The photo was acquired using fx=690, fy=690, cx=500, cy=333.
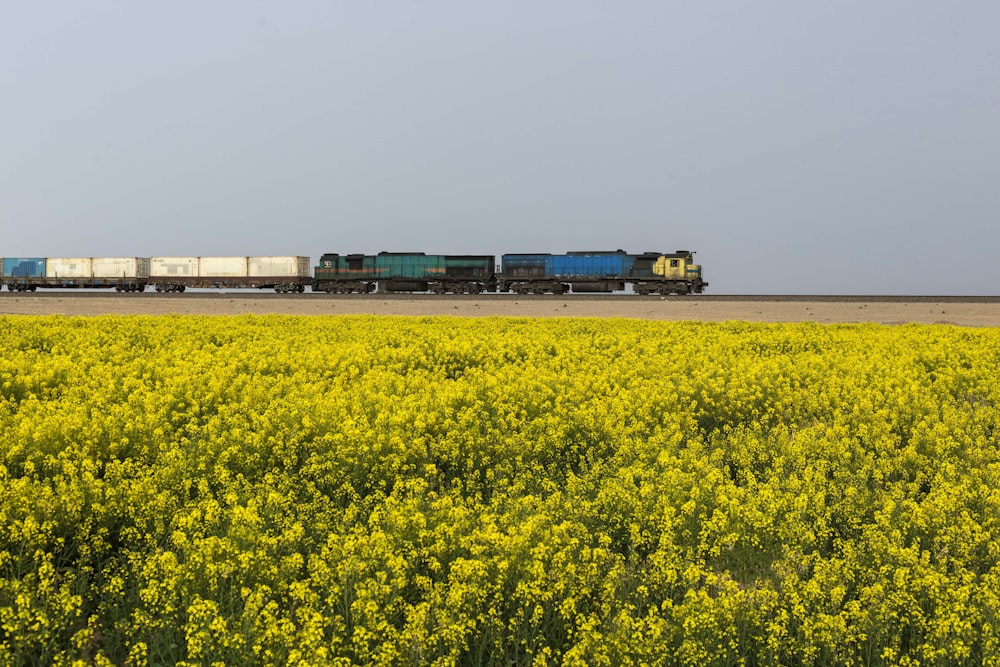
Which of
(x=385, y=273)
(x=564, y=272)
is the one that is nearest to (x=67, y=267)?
(x=385, y=273)

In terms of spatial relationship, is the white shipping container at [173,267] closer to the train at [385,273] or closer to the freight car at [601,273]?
the train at [385,273]

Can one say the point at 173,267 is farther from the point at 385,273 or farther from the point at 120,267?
the point at 385,273

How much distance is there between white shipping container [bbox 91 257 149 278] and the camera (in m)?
60.2

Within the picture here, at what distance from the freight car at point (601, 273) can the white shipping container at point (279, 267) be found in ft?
59.7

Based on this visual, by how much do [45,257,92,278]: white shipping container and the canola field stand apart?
56544 millimetres

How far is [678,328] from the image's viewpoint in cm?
2259

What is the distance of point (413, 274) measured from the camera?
52.2 metres

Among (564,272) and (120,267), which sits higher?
(120,267)

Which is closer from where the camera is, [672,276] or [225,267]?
[672,276]

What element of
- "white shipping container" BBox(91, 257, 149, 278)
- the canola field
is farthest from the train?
the canola field

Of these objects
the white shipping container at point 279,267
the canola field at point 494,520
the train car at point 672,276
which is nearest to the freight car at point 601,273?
the train car at point 672,276

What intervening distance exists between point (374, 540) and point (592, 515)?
2.21m

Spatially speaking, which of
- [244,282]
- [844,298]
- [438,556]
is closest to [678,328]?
[438,556]

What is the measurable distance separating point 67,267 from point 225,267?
15.5 metres
